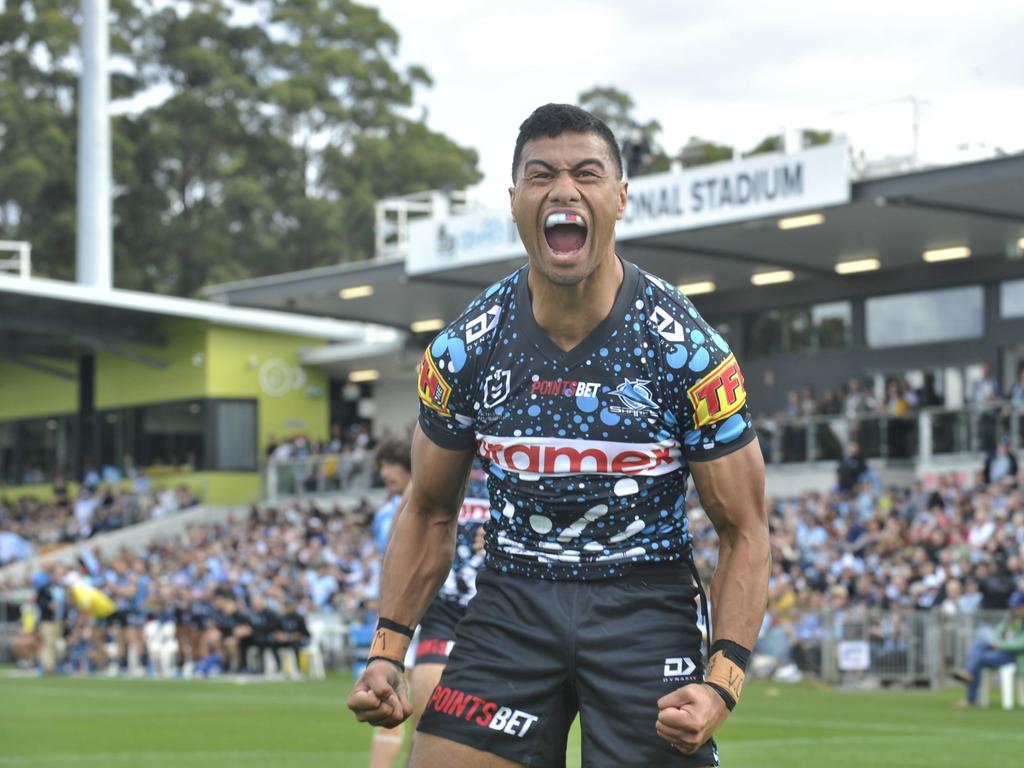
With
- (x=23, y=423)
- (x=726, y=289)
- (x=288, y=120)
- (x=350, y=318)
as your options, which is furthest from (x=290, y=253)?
(x=726, y=289)

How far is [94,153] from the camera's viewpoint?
54531 millimetres

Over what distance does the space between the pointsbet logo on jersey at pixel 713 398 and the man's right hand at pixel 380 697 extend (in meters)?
1.18

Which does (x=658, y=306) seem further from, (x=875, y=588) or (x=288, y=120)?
(x=288, y=120)

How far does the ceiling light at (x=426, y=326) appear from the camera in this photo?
1890 inches

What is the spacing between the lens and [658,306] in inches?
206

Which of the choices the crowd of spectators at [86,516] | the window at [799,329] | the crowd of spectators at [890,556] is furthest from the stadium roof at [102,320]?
the crowd of spectators at [890,556]

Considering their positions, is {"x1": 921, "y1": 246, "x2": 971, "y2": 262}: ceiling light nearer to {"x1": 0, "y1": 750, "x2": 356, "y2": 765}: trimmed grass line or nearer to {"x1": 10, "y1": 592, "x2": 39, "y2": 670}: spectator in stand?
{"x1": 10, "y1": 592, "x2": 39, "y2": 670}: spectator in stand

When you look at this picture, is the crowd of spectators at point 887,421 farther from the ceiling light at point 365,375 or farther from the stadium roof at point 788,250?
the ceiling light at point 365,375

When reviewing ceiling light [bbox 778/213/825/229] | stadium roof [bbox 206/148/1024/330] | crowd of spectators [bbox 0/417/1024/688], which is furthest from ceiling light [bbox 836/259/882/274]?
crowd of spectators [bbox 0/417/1024/688]

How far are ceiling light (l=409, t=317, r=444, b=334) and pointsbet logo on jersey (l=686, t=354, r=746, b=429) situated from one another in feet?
140

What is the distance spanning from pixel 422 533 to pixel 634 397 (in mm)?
856

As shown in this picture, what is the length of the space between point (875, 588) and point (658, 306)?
20.9 m

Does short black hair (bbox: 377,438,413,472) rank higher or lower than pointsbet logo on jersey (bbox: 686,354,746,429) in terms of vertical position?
lower

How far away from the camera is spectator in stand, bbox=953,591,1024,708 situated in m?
20.5
